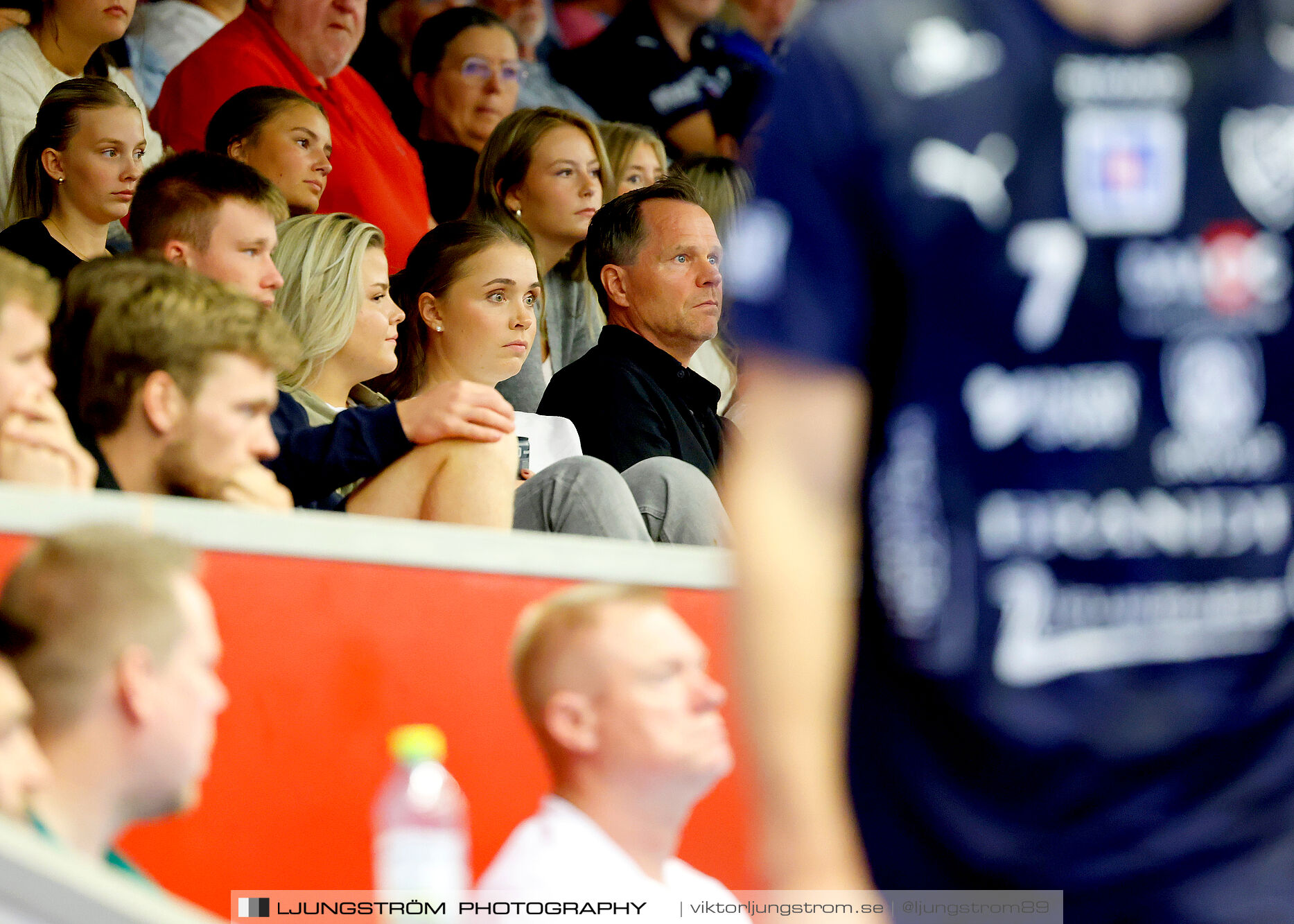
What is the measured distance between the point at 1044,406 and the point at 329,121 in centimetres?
453

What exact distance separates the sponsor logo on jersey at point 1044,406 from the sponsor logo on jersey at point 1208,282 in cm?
4

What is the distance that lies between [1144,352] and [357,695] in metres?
1.30

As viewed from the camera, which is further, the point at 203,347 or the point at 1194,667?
the point at 203,347

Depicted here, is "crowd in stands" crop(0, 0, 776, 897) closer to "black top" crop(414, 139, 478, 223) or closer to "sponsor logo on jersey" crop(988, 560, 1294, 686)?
"black top" crop(414, 139, 478, 223)

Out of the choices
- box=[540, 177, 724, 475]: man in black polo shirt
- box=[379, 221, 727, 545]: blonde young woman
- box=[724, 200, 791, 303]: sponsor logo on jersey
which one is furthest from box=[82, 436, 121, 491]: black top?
box=[540, 177, 724, 475]: man in black polo shirt

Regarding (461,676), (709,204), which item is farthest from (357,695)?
(709,204)

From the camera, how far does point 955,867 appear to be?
42.5 inches

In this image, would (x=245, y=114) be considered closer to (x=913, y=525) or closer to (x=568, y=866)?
(x=568, y=866)

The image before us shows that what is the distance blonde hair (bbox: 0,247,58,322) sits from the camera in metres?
2.22

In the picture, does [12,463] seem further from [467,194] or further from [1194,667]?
[467,194]

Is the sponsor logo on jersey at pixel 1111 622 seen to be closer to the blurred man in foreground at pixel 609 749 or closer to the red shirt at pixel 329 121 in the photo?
the blurred man in foreground at pixel 609 749

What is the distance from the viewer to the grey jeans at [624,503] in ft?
10.2

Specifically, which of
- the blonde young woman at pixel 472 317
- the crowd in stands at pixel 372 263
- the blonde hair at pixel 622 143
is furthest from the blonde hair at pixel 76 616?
the blonde hair at pixel 622 143

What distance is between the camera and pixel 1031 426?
3.50ft
